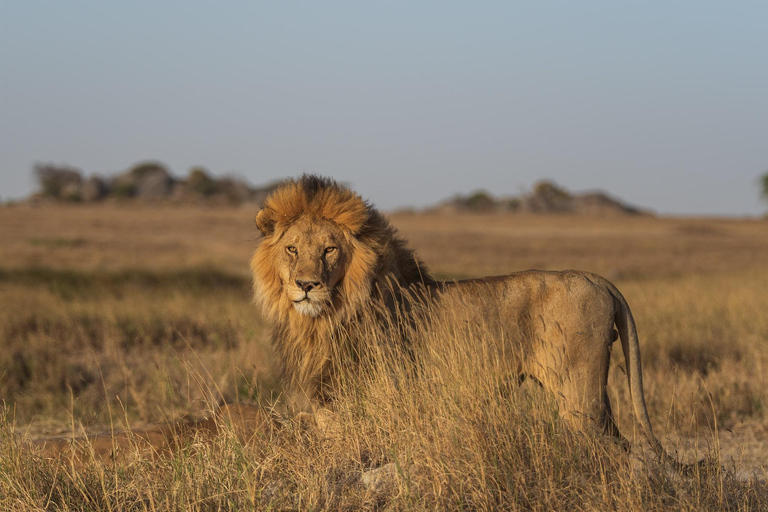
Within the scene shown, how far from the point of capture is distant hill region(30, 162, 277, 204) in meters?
71.8

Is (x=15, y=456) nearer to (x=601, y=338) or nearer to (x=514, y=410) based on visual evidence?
(x=514, y=410)

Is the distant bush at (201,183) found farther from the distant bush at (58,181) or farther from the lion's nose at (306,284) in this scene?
the lion's nose at (306,284)

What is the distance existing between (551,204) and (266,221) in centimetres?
6087

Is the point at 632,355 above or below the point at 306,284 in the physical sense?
below

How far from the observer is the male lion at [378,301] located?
4062mm

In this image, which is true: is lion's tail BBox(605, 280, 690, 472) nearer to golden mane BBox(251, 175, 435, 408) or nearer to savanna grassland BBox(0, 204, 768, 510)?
savanna grassland BBox(0, 204, 768, 510)

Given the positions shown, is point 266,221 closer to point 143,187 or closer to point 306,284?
point 306,284

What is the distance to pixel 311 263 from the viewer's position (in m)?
4.20

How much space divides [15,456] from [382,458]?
169cm

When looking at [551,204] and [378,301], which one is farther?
[551,204]

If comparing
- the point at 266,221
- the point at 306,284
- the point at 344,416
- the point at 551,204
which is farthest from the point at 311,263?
the point at 551,204

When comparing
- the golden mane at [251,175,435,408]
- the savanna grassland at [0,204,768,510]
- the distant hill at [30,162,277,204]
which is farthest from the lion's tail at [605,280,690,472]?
the distant hill at [30,162,277,204]

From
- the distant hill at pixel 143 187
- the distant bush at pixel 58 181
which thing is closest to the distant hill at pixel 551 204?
the distant hill at pixel 143 187

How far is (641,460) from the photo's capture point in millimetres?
3510
